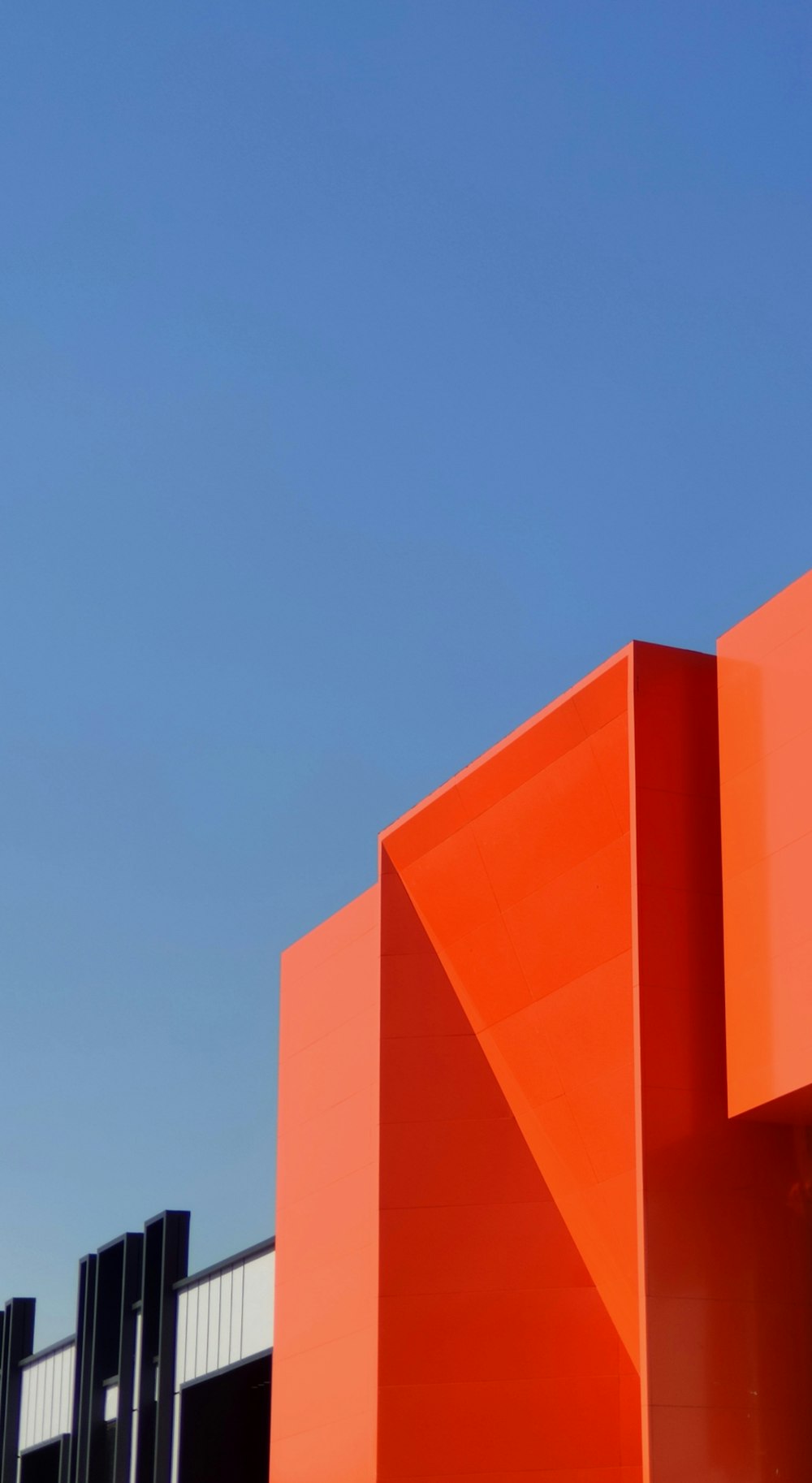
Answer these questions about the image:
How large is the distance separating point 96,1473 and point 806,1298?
2672 centimetres

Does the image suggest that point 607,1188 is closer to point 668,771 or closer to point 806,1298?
point 806,1298

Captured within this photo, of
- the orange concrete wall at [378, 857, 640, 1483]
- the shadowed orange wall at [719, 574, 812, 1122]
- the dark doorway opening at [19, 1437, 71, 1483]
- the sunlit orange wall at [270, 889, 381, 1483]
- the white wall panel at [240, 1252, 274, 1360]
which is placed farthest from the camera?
the dark doorway opening at [19, 1437, 71, 1483]

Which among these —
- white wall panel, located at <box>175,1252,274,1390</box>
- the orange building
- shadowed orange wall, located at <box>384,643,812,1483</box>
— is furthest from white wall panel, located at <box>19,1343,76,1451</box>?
shadowed orange wall, located at <box>384,643,812,1483</box>

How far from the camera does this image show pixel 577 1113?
1010 inches

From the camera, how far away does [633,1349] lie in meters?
25.8

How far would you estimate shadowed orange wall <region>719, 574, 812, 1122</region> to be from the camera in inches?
855

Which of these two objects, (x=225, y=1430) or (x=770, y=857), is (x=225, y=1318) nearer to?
(x=225, y=1430)

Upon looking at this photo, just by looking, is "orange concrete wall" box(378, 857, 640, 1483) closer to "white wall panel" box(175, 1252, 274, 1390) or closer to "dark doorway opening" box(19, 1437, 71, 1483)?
"white wall panel" box(175, 1252, 274, 1390)

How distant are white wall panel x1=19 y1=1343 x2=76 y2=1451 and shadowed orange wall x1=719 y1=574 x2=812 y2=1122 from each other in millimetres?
30295

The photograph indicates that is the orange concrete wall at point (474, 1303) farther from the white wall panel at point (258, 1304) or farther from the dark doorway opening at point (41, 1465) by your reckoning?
the dark doorway opening at point (41, 1465)

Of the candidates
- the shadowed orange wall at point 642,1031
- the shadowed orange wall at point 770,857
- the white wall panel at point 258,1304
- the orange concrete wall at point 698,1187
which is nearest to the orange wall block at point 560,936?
the shadowed orange wall at point 642,1031

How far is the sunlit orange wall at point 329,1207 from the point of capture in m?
27.1

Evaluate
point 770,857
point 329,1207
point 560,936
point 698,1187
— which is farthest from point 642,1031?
point 329,1207

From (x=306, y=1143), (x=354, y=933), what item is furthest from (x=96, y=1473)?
(x=354, y=933)
